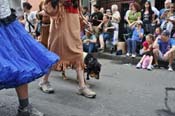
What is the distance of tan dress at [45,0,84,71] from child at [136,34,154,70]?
4141mm

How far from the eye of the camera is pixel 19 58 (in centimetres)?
372

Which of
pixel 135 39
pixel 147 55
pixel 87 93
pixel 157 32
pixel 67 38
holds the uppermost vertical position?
pixel 67 38

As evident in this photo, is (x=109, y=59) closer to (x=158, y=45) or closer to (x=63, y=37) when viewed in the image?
(x=158, y=45)

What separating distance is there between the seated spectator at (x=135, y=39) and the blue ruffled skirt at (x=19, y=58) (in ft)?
22.4

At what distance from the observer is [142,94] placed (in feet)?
19.4

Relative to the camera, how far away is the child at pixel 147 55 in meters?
9.41

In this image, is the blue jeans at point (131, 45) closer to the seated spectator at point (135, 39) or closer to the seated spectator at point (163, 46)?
the seated spectator at point (135, 39)

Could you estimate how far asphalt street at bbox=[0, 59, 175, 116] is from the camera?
15.2 feet

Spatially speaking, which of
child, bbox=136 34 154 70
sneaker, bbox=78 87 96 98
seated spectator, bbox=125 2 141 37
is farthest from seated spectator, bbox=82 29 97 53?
sneaker, bbox=78 87 96 98

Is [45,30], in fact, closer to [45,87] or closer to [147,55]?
[45,87]

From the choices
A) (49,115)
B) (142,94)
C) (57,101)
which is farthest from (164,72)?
(49,115)

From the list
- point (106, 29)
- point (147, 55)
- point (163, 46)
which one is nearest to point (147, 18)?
point (106, 29)

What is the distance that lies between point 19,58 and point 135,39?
23.9ft

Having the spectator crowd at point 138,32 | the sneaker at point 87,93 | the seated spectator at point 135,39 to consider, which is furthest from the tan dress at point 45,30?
the seated spectator at point 135,39
